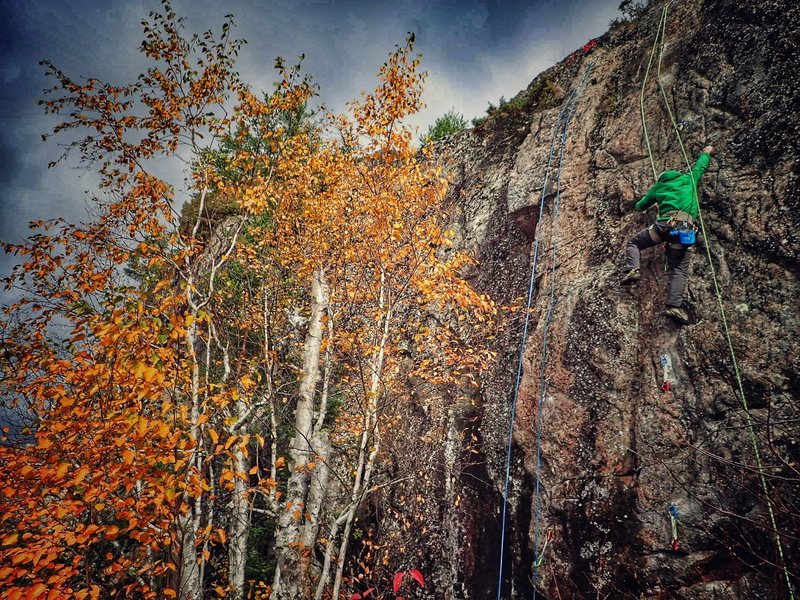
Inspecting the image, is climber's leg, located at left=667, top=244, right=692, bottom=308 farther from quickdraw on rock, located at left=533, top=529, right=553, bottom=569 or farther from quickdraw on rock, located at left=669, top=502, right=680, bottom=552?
quickdraw on rock, located at left=533, top=529, right=553, bottom=569

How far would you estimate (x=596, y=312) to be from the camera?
6.70m

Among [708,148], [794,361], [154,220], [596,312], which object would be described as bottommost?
[794,361]

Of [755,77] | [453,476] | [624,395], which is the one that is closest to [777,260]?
[624,395]

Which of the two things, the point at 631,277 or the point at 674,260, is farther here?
the point at 631,277

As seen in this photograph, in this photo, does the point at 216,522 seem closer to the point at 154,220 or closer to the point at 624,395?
the point at 154,220

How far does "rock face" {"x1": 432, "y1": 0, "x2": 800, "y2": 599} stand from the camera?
453 cm

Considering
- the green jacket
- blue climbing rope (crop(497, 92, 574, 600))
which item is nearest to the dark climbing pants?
the green jacket

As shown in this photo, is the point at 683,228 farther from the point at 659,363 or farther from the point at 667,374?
the point at 667,374

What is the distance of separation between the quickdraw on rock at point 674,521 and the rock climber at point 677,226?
269 cm

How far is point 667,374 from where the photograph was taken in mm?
5520

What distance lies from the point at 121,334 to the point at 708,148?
354 inches

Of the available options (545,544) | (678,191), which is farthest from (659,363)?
(545,544)

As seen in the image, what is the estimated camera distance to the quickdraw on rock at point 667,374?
5438mm

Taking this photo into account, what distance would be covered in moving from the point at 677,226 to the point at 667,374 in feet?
7.54
